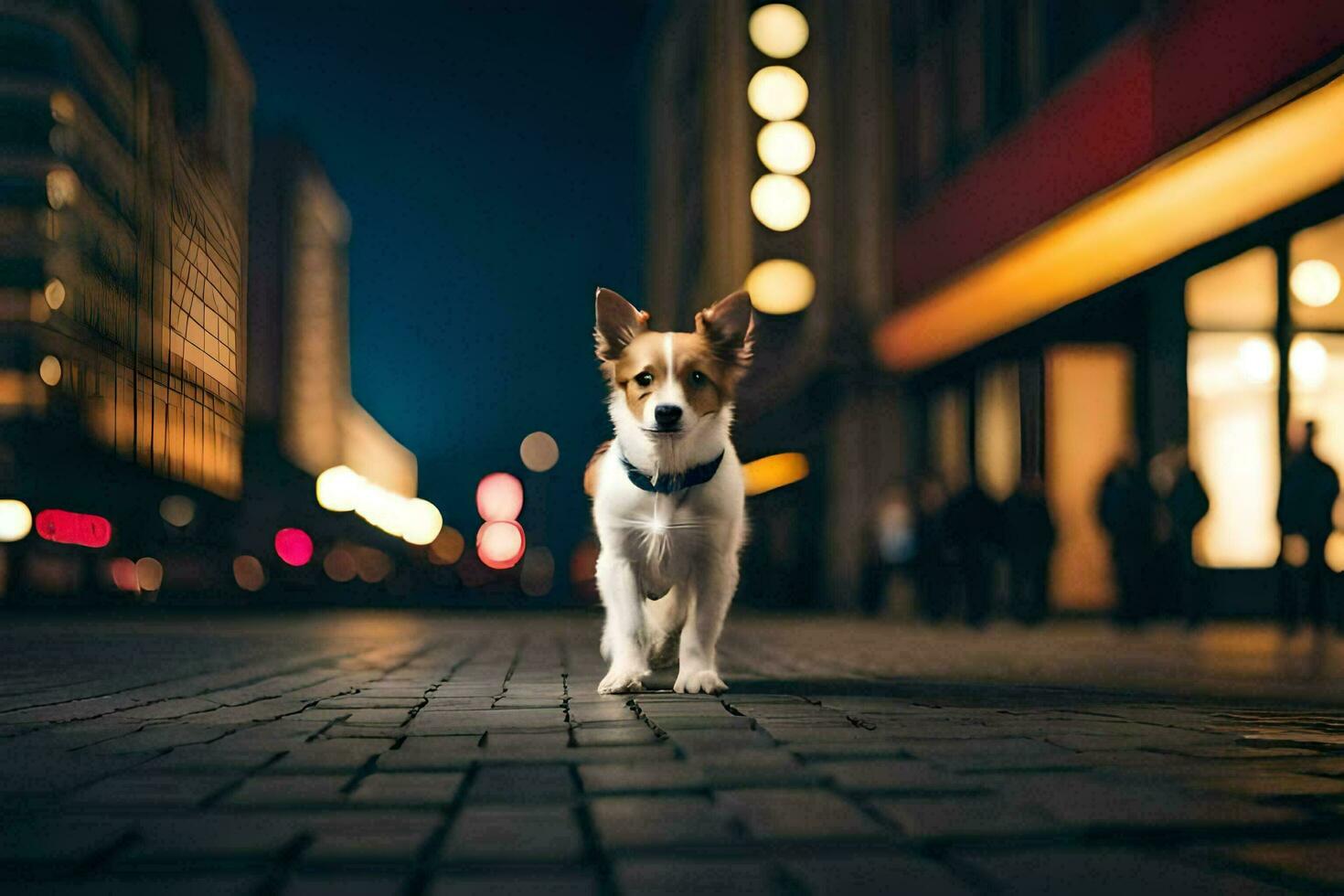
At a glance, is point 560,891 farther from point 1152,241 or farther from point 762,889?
point 1152,241

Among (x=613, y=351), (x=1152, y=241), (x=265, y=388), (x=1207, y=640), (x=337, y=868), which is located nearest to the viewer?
(x=337, y=868)

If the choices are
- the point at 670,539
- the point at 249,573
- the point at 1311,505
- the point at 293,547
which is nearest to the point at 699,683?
the point at 670,539

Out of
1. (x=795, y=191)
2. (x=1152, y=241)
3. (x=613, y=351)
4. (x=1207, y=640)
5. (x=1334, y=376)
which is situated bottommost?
(x=1207, y=640)

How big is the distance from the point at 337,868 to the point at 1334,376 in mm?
15294

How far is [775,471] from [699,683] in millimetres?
26644

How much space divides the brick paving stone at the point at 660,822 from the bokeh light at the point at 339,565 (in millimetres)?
40161

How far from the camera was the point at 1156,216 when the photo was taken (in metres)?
14.0

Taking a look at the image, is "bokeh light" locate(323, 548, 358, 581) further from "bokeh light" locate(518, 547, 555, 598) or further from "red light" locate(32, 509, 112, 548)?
"bokeh light" locate(518, 547, 555, 598)

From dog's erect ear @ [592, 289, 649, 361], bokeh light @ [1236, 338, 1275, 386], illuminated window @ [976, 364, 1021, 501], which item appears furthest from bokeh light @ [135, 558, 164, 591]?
dog's erect ear @ [592, 289, 649, 361]

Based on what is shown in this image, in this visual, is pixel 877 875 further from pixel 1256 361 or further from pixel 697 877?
pixel 1256 361

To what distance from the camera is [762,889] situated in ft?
8.35

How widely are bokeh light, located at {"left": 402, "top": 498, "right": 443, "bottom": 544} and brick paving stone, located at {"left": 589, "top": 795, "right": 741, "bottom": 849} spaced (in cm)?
9729

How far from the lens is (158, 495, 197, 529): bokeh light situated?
43.8 meters

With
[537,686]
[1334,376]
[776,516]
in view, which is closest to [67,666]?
[537,686]
